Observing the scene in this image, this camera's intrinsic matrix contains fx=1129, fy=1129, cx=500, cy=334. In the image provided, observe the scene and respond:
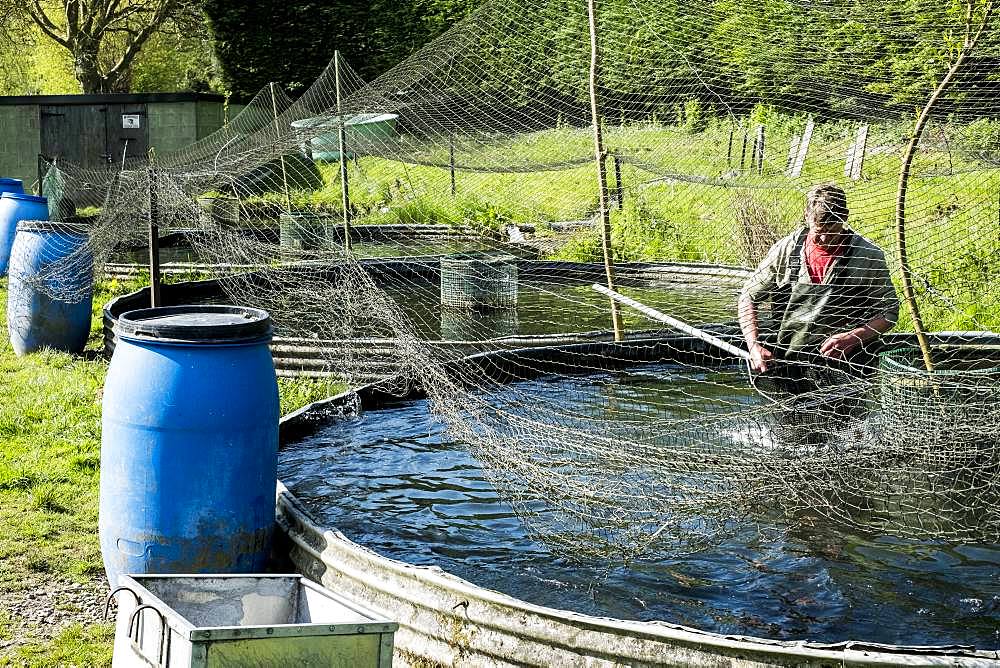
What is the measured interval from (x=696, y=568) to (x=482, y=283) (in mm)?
6893

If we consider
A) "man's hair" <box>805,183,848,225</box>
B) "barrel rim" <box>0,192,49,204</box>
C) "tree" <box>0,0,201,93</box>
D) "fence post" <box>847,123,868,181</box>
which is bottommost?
"man's hair" <box>805,183,848,225</box>

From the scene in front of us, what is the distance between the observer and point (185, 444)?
433 centimetres

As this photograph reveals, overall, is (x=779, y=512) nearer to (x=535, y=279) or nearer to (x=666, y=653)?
(x=666, y=653)

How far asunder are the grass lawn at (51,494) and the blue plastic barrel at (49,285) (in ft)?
0.71

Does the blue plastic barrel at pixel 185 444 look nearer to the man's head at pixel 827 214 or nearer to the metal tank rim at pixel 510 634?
the metal tank rim at pixel 510 634

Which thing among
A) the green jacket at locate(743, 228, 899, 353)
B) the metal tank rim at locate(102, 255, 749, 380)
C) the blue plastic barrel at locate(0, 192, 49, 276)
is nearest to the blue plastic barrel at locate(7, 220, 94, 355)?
the metal tank rim at locate(102, 255, 749, 380)

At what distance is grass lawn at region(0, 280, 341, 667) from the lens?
4.38 m

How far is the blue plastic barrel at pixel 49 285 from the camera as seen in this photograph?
9258 mm

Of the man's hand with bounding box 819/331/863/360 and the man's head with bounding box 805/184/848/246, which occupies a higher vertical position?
the man's head with bounding box 805/184/848/246

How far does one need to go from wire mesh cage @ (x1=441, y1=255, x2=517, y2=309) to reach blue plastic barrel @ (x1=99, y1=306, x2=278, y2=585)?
7194 millimetres

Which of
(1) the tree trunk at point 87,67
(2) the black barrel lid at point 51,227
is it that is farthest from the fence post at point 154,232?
(1) the tree trunk at point 87,67

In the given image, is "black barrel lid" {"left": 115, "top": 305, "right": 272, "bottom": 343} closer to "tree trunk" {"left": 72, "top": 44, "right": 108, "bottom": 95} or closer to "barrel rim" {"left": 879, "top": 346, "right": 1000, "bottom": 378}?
"barrel rim" {"left": 879, "top": 346, "right": 1000, "bottom": 378}

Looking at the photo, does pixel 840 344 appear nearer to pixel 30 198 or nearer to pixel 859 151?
pixel 859 151

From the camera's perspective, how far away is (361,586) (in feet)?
13.9
